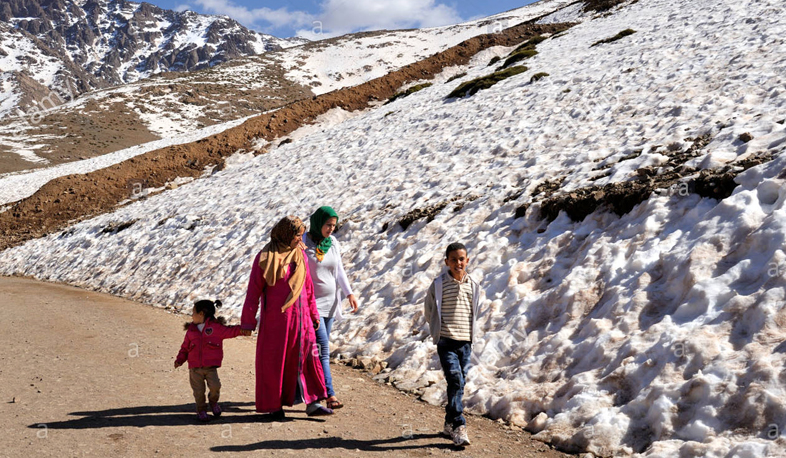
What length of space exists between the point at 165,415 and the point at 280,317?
71.4 inches

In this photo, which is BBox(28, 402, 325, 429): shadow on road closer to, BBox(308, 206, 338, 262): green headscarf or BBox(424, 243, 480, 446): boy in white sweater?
BBox(424, 243, 480, 446): boy in white sweater

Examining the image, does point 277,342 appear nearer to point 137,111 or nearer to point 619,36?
point 619,36

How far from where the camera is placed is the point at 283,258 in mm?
6082

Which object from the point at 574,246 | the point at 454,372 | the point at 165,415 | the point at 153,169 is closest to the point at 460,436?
the point at 454,372

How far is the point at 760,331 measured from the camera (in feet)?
17.3

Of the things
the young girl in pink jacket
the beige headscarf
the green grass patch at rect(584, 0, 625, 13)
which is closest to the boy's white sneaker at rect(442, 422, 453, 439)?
the beige headscarf

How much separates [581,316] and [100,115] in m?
115

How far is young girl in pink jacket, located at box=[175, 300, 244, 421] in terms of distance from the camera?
19.7 ft

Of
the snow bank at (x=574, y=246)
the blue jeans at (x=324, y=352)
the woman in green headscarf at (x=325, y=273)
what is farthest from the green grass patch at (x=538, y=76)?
the blue jeans at (x=324, y=352)

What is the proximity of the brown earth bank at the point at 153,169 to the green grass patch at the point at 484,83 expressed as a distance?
46.3 feet

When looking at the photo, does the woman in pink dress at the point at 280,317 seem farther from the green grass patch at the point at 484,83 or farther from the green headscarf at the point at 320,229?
the green grass patch at the point at 484,83

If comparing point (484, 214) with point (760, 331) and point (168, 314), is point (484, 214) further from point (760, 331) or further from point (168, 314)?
point (168, 314)

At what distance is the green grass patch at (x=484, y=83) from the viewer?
25578 mm

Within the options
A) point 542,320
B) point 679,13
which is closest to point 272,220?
point 542,320
